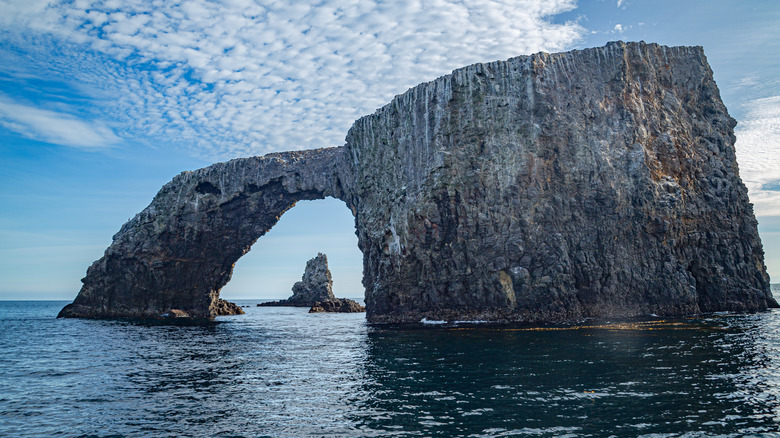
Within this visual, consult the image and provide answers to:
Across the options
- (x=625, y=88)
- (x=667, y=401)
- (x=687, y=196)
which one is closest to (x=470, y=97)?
(x=625, y=88)

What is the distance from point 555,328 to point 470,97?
22491mm

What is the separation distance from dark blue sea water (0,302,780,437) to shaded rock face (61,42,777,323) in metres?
11.4

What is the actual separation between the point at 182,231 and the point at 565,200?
162 ft

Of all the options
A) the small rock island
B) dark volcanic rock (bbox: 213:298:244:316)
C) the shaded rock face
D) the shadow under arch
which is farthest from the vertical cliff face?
the small rock island

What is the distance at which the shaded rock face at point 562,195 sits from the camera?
41.7 m

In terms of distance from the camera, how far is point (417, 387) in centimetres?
1711

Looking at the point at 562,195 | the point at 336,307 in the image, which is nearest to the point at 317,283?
the point at 336,307

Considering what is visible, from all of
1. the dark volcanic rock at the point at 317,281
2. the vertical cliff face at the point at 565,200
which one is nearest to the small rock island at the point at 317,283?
the dark volcanic rock at the point at 317,281

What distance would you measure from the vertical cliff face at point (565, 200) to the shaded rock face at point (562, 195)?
0.41 feet

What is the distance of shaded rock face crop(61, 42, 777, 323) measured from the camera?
137 feet

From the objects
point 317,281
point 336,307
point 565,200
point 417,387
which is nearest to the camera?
point 417,387

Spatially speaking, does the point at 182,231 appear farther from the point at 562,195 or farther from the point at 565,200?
the point at 565,200

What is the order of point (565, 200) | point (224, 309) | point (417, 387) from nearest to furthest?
point (417, 387) → point (565, 200) → point (224, 309)

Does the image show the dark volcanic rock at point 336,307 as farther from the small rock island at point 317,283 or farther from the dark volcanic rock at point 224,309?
the dark volcanic rock at point 224,309
